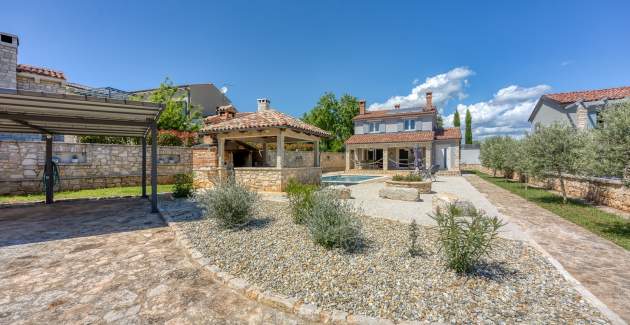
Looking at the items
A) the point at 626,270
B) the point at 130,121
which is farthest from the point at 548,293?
the point at 130,121

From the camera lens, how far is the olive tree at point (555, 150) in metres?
9.98

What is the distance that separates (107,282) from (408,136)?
26168 millimetres

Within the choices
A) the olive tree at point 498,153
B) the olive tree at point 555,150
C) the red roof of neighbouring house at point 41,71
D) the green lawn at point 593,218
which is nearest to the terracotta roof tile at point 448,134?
the olive tree at point 498,153

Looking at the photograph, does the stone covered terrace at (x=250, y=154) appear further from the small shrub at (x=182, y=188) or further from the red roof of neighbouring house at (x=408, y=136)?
the red roof of neighbouring house at (x=408, y=136)

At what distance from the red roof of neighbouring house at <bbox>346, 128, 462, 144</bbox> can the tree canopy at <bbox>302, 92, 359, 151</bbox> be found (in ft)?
31.1

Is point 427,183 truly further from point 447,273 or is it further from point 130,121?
point 130,121

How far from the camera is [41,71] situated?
1526cm

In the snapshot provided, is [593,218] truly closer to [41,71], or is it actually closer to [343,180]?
[343,180]

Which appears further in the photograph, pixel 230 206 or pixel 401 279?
pixel 230 206

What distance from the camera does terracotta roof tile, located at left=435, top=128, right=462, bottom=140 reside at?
25.3 meters

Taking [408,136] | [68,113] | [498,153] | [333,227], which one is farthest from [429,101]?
[68,113]

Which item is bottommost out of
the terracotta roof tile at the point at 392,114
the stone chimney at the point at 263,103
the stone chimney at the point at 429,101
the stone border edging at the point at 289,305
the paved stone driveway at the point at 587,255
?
the paved stone driveway at the point at 587,255

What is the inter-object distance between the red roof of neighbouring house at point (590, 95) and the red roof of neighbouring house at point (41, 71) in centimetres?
3327

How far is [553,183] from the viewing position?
46.5ft
